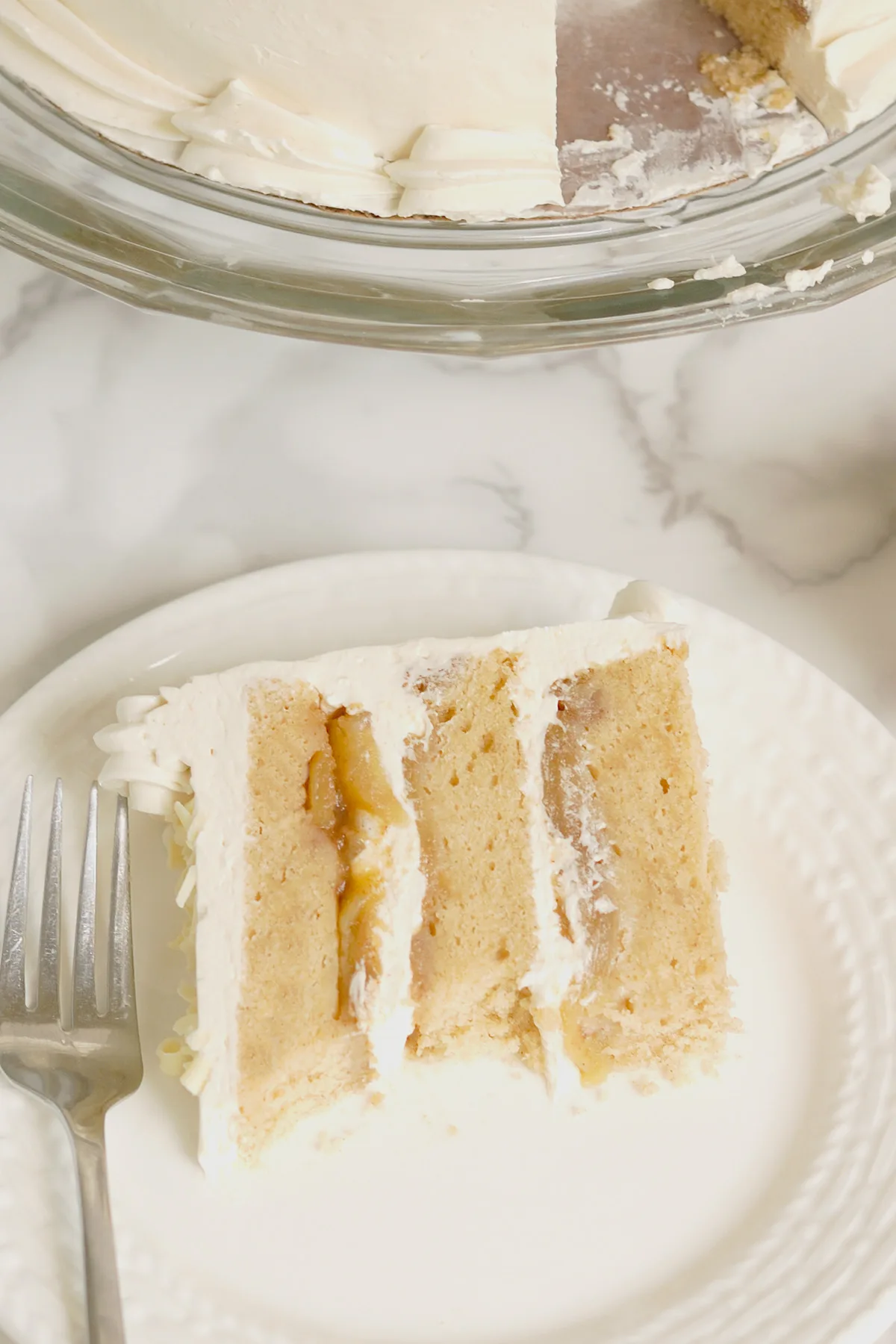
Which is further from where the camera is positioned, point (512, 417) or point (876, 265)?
point (512, 417)

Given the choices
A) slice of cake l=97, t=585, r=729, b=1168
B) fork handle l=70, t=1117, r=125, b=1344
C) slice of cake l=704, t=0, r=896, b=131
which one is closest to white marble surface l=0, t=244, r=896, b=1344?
slice of cake l=97, t=585, r=729, b=1168

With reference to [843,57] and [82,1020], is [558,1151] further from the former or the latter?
[843,57]

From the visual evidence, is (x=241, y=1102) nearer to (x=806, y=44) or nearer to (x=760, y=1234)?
(x=760, y=1234)

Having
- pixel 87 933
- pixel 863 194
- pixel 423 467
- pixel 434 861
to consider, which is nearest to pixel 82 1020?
pixel 87 933

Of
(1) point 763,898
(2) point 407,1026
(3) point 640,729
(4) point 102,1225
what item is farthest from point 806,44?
(4) point 102,1225

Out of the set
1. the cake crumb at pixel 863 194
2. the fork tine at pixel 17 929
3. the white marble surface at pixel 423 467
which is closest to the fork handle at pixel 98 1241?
the fork tine at pixel 17 929

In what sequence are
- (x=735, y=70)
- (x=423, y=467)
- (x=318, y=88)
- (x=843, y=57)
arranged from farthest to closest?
(x=423, y=467) → (x=735, y=70) → (x=843, y=57) → (x=318, y=88)
